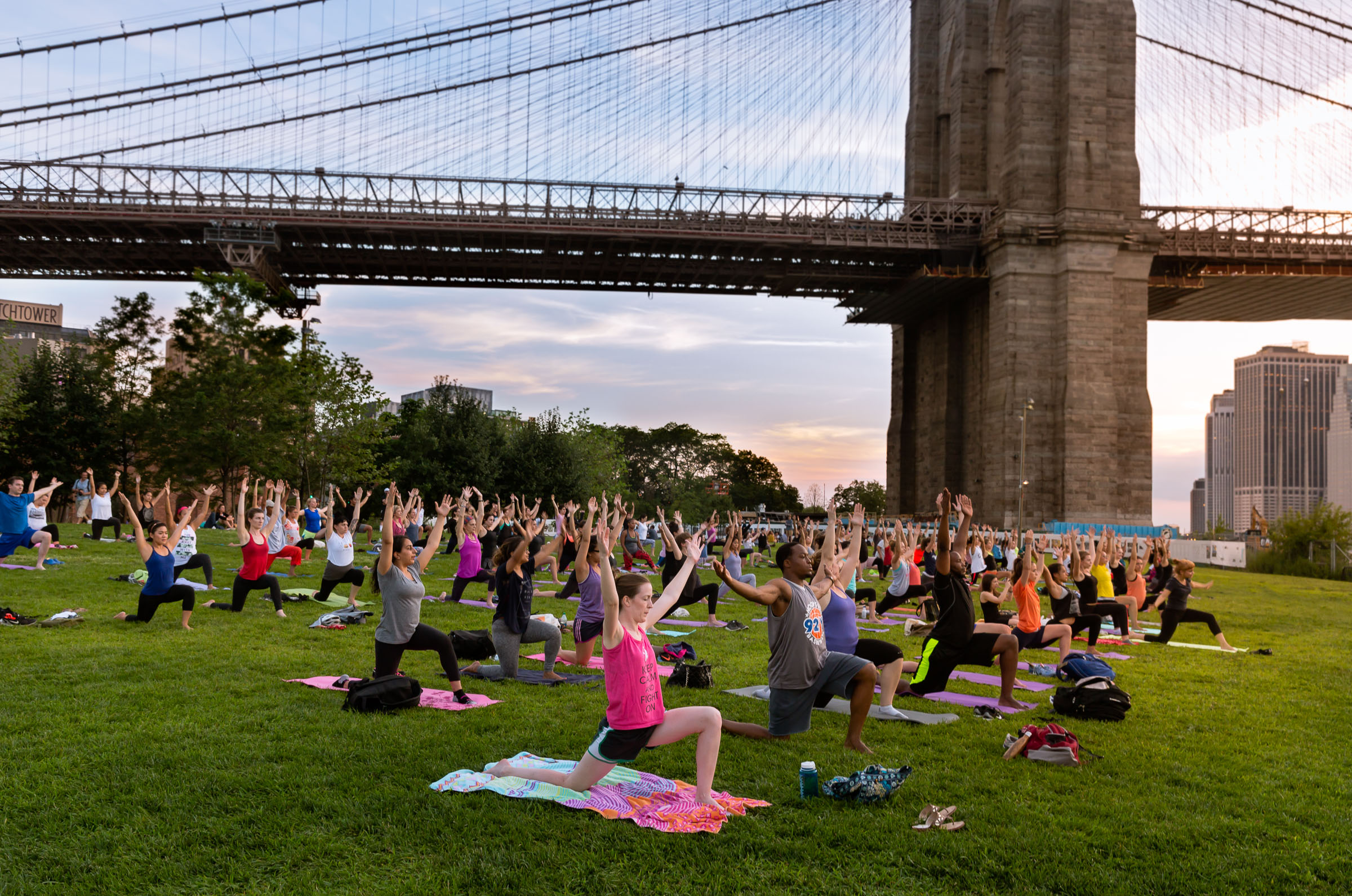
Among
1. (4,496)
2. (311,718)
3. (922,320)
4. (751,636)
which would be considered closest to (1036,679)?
(751,636)

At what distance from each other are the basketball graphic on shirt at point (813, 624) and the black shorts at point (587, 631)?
433 centimetres

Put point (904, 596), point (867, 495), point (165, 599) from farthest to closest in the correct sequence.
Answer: point (867, 495), point (904, 596), point (165, 599)

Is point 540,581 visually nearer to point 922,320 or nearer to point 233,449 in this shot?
point 233,449

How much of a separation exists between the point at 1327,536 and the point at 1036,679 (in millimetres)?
35063

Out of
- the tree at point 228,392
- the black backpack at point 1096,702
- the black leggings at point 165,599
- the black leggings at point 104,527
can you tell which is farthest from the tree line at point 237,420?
the black backpack at point 1096,702

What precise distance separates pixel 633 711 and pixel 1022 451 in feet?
156

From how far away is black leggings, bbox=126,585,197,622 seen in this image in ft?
40.2

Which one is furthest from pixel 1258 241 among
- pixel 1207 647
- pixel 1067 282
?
pixel 1207 647

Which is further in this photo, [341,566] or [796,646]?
[341,566]

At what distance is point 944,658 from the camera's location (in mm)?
8977

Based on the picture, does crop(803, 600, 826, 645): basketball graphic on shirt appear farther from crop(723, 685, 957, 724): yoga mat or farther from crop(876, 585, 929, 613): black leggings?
crop(876, 585, 929, 613): black leggings

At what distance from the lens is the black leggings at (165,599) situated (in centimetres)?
1225

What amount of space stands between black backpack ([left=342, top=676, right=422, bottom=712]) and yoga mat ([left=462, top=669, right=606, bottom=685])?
4.86ft

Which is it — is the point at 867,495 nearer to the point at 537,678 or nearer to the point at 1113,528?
the point at 1113,528
